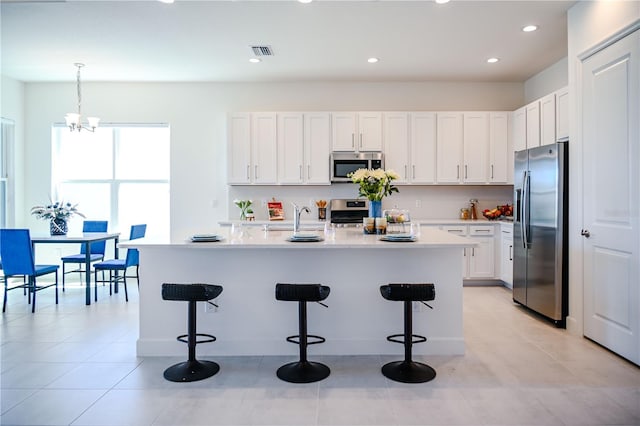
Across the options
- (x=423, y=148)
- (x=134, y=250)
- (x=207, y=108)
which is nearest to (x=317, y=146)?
(x=423, y=148)

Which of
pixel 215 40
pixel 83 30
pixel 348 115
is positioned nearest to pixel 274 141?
pixel 348 115

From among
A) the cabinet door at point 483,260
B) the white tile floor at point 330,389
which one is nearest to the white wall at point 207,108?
the cabinet door at point 483,260

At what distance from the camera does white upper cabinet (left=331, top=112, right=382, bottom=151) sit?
5711 millimetres

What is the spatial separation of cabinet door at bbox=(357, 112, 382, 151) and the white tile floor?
295cm

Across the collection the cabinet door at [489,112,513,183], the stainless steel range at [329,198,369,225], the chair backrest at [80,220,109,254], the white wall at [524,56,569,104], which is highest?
the white wall at [524,56,569,104]

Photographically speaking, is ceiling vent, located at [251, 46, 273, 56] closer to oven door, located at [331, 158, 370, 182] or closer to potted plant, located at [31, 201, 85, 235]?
oven door, located at [331, 158, 370, 182]

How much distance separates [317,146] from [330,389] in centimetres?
374

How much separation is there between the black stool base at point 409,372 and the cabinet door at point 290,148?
337 centimetres

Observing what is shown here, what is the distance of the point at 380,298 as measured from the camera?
10.4ft

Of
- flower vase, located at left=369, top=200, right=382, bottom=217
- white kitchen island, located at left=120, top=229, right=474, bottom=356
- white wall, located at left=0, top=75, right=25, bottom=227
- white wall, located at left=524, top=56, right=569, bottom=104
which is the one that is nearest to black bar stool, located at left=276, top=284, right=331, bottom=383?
white kitchen island, located at left=120, top=229, right=474, bottom=356

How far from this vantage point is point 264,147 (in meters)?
5.72

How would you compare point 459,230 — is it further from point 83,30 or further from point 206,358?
point 83,30

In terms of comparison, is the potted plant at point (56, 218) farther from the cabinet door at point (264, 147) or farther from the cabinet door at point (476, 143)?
the cabinet door at point (476, 143)

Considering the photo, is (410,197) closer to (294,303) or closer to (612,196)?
(612,196)
